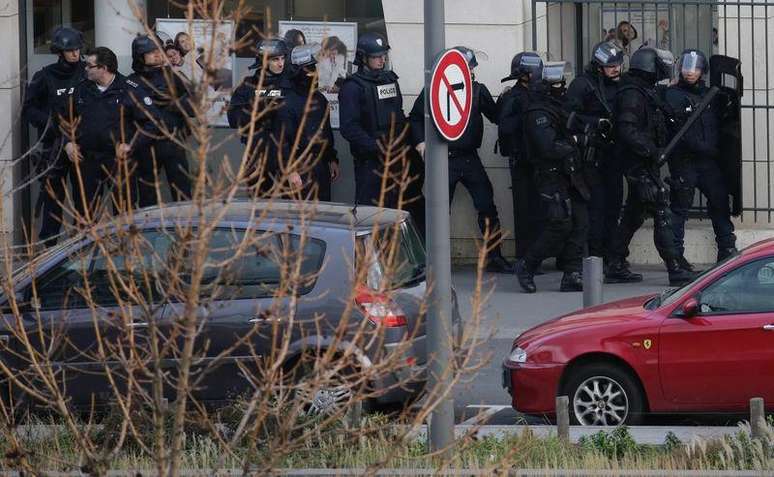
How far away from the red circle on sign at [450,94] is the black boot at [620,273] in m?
7.23

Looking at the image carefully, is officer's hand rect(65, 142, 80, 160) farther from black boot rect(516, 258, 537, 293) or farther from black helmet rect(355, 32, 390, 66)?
black boot rect(516, 258, 537, 293)

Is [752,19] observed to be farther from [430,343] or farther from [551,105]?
[430,343]

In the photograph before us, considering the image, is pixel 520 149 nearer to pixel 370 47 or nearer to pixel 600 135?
pixel 600 135

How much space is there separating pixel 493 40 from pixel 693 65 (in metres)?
2.14

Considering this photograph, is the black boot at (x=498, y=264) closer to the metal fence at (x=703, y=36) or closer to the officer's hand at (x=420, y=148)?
the officer's hand at (x=420, y=148)

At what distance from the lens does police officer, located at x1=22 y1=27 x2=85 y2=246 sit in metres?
14.7

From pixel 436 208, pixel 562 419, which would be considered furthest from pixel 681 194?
pixel 436 208

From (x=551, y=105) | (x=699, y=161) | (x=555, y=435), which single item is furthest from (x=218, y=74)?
(x=699, y=161)

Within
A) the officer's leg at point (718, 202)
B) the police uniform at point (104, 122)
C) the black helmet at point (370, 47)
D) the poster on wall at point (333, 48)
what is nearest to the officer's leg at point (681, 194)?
the officer's leg at point (718, 202)

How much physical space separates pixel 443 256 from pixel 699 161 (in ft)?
25.2

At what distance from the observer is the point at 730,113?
15.0m

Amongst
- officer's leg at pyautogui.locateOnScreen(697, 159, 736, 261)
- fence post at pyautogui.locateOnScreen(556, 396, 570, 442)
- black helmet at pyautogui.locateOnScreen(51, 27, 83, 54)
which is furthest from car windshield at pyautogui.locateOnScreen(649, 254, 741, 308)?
black helmet at pyautogui.locateOnScreen(51, 27, 83, 54)

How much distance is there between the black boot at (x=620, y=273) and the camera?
14.7 metres

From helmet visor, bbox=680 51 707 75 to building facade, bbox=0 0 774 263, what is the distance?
0.72 m
